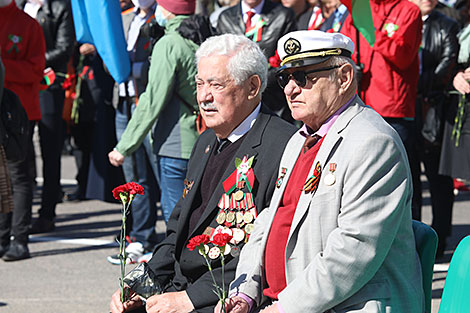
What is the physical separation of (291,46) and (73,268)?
3956 millimetres

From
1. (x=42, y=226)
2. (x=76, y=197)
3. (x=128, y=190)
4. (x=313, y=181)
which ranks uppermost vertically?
(x=313, y=181)

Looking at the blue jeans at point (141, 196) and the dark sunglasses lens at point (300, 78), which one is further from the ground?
the dark sunglasses lens at point (300, 78)

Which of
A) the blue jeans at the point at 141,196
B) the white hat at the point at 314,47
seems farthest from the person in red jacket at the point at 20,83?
the white hat at the point at 314,47

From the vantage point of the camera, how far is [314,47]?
10.2ft

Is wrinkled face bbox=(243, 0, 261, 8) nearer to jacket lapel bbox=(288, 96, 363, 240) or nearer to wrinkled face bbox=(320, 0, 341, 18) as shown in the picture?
wrinkled face bbox=(320, 0, 341, 18)

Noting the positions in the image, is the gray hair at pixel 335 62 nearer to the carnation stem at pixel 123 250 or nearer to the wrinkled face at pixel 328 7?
the carnation stem at pixel 123 250

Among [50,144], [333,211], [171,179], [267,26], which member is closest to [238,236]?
[333,211]

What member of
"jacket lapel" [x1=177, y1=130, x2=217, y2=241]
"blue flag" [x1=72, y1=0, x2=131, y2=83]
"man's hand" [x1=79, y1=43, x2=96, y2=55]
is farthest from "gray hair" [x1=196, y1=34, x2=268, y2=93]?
"man's hand" [x1=79, y1=43, x2=96, y2=55]

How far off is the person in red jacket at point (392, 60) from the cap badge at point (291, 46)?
2.65m

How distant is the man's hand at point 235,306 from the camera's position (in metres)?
3.16

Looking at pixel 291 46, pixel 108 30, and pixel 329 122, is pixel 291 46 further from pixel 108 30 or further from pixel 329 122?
pixel 108 30

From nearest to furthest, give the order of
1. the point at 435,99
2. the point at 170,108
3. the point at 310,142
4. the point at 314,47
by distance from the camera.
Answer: the point at 314,47, the point at 310,142, the point at 170,108, the point at 435,99

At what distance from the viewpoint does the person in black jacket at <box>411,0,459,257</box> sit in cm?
655

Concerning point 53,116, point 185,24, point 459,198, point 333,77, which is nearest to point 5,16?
point 53,116
